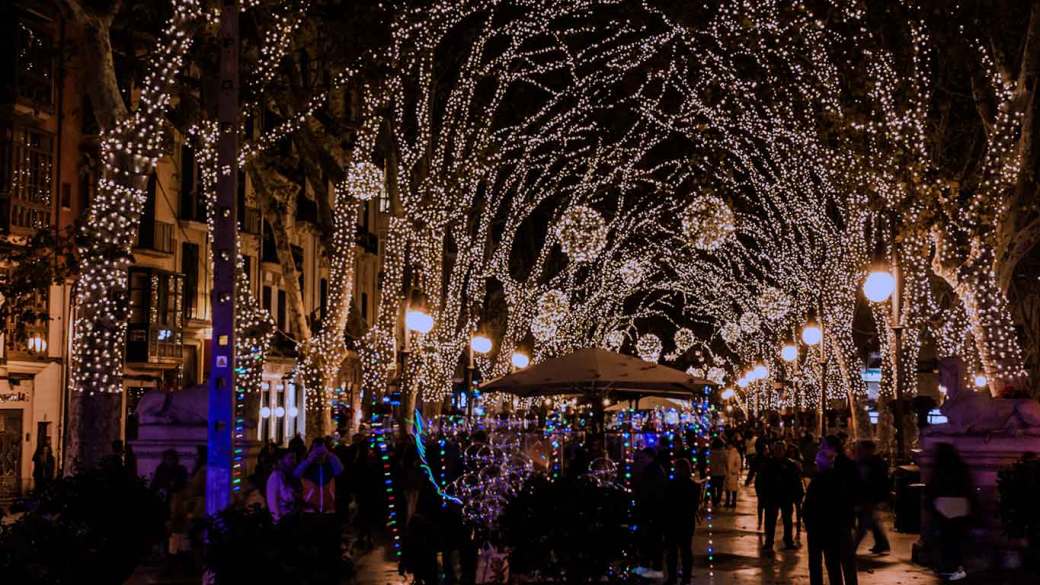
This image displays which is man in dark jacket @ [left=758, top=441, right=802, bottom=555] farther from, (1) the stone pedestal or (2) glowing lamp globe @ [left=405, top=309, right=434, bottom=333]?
(2) glowing lamp globe @ [left=405, top=309, right=434, bottom=333]

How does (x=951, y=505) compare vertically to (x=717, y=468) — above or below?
above

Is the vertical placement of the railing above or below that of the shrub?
above

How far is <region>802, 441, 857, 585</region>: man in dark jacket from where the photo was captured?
1429 centimetres

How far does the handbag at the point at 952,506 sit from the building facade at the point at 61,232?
52.5 ft

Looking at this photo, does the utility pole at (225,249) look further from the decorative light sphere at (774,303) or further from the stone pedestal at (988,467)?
the decorative light sphere at (774,303)

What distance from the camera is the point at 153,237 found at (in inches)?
1555

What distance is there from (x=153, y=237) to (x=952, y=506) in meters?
27.8

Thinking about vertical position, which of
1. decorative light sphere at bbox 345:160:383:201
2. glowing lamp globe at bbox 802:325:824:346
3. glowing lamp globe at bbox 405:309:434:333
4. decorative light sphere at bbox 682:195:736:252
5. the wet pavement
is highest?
decorative light sphere at bbox 345:160:383:201

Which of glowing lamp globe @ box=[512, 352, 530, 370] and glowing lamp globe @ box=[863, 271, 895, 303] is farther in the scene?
glowing lamp globe @ box=[512, 352, 530, 370]

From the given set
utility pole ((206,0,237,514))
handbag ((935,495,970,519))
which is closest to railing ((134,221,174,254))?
utility pole ((206,0,237,514))

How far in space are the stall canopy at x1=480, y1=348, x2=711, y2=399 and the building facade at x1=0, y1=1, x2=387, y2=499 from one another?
28.2ft

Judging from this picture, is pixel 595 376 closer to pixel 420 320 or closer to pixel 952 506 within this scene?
pixel 952 506

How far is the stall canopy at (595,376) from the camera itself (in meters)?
21.7

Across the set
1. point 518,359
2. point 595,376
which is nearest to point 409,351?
point 595,376
